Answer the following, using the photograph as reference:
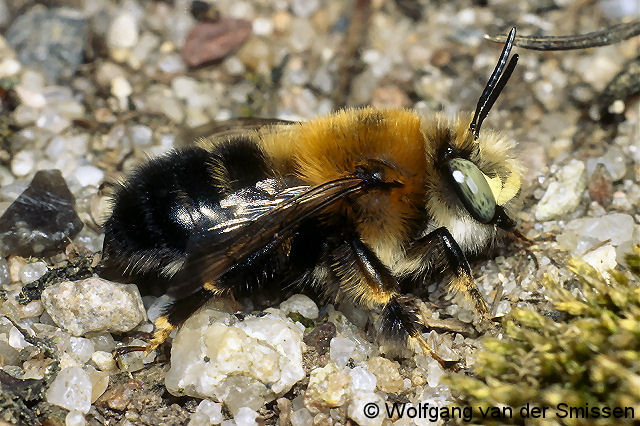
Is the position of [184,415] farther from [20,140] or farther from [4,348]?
[20,140]

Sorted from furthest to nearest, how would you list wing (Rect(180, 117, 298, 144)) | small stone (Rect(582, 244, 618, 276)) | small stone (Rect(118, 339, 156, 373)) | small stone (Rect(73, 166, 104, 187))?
small stone (Rect(73, 166, 104, 187)) → wing (Rect(180, 117, 298, 144)) → small stone (Rect(582, 244, 618, 276)) → small stone (Rect(118, 339, 156, 373))

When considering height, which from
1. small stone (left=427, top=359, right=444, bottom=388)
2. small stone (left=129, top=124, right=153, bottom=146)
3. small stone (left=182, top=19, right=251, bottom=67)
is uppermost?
small stone (left=182, top=19, right=251, bottom=67)

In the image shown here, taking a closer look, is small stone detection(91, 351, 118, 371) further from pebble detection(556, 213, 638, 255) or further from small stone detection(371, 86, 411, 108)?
small stone detection(371, 86, 411, 108)

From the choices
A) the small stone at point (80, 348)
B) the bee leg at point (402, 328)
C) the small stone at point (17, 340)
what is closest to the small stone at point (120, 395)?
the small stone at point (80, 348)

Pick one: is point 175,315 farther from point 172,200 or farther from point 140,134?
point 140,134

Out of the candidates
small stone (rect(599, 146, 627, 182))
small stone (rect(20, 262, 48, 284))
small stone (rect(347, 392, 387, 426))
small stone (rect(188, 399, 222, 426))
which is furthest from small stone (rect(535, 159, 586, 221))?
small stone (rect(20, 262, 48, 284))

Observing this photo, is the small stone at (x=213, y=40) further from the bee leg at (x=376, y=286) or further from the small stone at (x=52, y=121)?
the bee leg at (x=376, y=286)

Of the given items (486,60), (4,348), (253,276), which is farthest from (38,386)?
(486,60)
